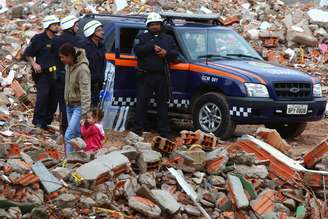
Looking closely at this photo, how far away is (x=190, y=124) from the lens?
1283 cm

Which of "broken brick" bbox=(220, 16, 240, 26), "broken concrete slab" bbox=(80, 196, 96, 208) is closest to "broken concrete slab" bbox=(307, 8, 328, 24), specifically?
"broken brick" bbox=(220, 16, 240, 26)

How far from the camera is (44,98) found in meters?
11.7

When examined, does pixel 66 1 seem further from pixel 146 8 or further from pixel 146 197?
pixel 146 197

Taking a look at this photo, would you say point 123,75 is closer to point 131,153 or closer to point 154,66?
point 154,66

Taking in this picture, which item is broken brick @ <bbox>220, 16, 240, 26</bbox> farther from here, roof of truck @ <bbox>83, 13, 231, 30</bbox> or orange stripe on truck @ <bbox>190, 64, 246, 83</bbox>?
orange stripe on truck @ <bbox>190, 64, 246, 83</bbox>

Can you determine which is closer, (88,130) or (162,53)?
(88,130)

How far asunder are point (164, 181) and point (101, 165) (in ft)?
2.42

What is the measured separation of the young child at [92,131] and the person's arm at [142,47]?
259 cm

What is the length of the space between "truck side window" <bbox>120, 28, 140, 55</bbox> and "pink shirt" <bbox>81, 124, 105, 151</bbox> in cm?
342

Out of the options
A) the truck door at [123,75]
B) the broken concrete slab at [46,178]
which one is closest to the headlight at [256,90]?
the truck door at [123,75]

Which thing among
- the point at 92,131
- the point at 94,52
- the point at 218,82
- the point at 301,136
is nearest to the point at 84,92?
the point at 92,131

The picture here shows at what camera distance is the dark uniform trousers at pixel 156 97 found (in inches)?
456

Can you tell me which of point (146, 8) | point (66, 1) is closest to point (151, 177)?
point (146, 8)

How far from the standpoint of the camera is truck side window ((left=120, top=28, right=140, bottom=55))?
1224 centimetres
